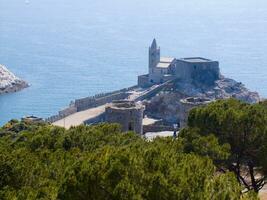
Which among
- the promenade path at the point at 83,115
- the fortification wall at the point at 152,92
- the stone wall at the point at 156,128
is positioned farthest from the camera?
the fortification wall at the point at 152,92

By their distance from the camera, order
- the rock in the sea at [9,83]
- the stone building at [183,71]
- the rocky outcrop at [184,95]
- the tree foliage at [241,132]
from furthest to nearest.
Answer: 1. the rock in the sea at [9,83]
2. the stone building at [183,71]
3. the rocky outcrop at [184,95]
4. the tree foliage at [241,132]

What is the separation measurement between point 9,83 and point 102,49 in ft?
136

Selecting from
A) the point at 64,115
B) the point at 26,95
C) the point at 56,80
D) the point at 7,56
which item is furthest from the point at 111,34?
the point at 64,115

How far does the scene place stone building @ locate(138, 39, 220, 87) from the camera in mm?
67625

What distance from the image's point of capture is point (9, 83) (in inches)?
3506

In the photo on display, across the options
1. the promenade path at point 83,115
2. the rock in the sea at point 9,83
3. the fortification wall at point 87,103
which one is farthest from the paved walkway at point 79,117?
the rock in the sea at point 9,83

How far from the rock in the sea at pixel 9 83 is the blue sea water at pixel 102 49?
4.42 ft

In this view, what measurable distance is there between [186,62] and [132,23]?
362 feet

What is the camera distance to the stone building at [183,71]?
222 ft

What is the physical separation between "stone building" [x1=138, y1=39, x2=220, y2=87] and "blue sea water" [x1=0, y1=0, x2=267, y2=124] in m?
14.7

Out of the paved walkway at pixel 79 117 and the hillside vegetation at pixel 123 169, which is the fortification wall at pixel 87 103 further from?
the hillside vegetation at pixel 123 169

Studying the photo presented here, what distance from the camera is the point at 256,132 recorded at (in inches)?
827

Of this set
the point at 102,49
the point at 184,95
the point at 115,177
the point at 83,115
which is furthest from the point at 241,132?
the point at 102,49

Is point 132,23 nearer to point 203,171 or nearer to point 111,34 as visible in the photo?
point 111,34
